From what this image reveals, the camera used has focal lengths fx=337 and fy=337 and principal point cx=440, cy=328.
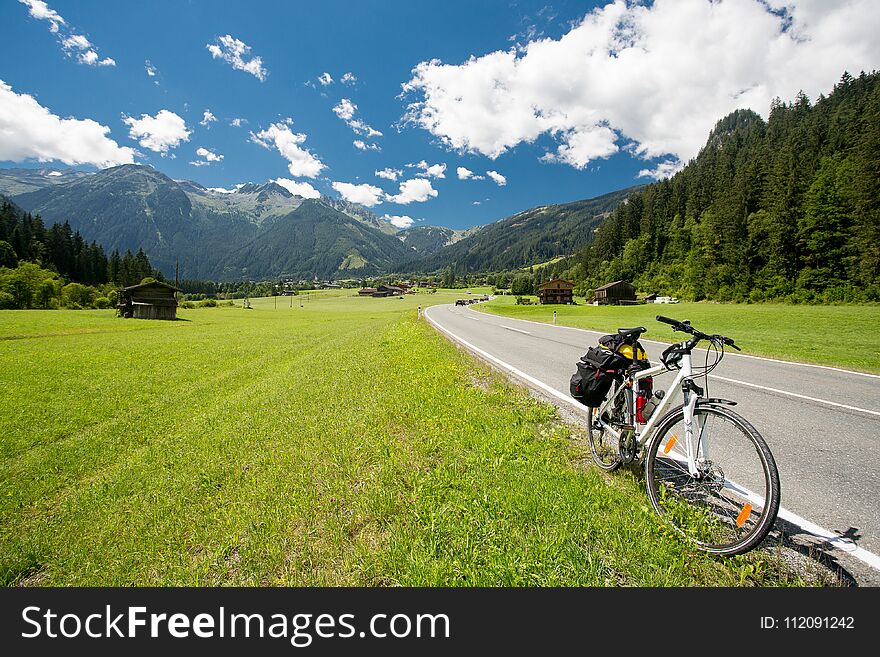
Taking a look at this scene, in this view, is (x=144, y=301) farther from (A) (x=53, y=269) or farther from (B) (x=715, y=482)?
(B) (x=715, y=482)

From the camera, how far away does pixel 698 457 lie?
3.57 meters

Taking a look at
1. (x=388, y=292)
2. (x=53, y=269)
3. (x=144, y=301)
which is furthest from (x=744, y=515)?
(x=388, y=292)

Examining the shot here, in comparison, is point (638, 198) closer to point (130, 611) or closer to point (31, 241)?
point (130, 611)

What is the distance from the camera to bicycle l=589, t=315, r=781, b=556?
3035 mm

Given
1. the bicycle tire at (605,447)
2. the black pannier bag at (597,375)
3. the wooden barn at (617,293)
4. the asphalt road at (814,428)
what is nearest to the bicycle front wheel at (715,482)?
the asphalt road at (814,428)

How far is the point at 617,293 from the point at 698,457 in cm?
7738

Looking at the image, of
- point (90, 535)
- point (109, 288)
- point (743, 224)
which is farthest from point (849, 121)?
point (109, 288)

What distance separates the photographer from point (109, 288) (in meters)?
93.9

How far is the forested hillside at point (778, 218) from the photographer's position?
3781cm

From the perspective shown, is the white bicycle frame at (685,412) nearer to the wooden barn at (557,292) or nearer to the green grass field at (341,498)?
the green grass field at (341,498)

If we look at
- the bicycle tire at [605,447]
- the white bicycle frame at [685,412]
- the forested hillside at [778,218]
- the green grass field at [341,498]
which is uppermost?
the forested hillside at [778,218]

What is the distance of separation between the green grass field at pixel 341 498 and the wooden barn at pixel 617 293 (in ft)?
231

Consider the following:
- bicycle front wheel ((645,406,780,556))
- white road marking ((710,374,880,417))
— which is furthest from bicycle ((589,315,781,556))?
white road marking ((710,374,880,417))

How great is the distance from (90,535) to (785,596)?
8.19 m
